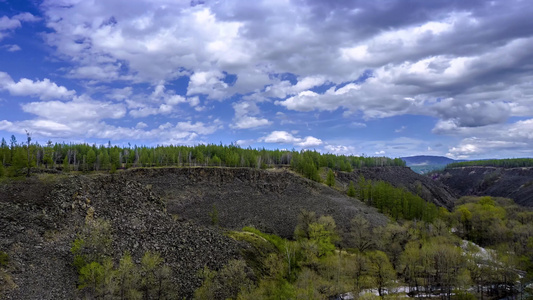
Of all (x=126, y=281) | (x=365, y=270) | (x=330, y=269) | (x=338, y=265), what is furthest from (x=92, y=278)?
(x=365, y=270)

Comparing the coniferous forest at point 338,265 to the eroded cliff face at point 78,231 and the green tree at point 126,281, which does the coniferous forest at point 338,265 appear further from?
the eroded cliff face at point 78,231

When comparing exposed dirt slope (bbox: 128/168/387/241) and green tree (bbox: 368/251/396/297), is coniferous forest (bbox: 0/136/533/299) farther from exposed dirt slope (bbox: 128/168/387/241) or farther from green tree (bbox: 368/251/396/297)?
exposed dirt slope (bbox: 128/168/387/241)

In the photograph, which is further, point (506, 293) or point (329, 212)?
point (329, 212)

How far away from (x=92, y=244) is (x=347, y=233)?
232ft

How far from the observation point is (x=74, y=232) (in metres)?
53.3

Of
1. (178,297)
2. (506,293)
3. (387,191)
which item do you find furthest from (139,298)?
(387,191)

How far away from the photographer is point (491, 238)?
115 meters

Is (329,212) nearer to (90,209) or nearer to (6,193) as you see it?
(90,209)

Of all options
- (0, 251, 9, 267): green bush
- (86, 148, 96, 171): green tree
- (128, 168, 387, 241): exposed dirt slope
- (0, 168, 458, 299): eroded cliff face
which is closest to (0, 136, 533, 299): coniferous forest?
(0, 251, 9, 267): green bush

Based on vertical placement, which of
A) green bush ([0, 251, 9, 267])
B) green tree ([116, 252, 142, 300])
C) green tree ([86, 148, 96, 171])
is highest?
green tree ([86, 148, 96, 171])

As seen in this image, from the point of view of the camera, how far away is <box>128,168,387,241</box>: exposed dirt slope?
10719cm

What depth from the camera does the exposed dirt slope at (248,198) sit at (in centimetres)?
10719

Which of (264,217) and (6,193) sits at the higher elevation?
(6,193)

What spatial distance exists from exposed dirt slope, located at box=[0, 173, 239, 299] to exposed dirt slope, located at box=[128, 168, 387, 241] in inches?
1534
